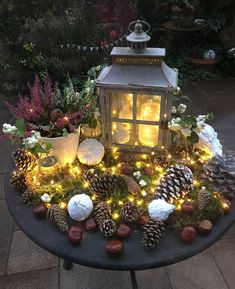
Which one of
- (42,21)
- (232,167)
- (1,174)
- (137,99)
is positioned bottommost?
(1,174)

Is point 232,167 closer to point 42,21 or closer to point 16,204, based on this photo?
point 16,204

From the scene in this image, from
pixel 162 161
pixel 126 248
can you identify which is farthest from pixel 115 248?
pixel 162 161

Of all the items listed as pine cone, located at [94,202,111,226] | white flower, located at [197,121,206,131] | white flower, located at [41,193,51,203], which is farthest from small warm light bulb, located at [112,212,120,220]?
white flower, located at [197,121,206,131]

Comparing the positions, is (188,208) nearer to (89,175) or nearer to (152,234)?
(152,234)

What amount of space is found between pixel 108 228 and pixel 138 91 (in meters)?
0.46

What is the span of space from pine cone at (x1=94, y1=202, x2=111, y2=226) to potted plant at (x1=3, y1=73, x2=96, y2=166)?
0.27 metres

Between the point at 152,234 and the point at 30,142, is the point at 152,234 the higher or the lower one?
the lower one

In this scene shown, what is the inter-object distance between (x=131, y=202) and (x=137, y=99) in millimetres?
351

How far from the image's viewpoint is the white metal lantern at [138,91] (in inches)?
43.1

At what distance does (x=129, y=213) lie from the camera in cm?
104

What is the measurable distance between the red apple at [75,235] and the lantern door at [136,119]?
0.40 m

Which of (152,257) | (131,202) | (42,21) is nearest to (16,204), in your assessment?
(131,202)

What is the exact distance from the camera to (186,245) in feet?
3.28

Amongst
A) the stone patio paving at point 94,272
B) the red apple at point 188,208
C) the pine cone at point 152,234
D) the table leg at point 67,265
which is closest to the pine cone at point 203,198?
the red apple at point 188,208
